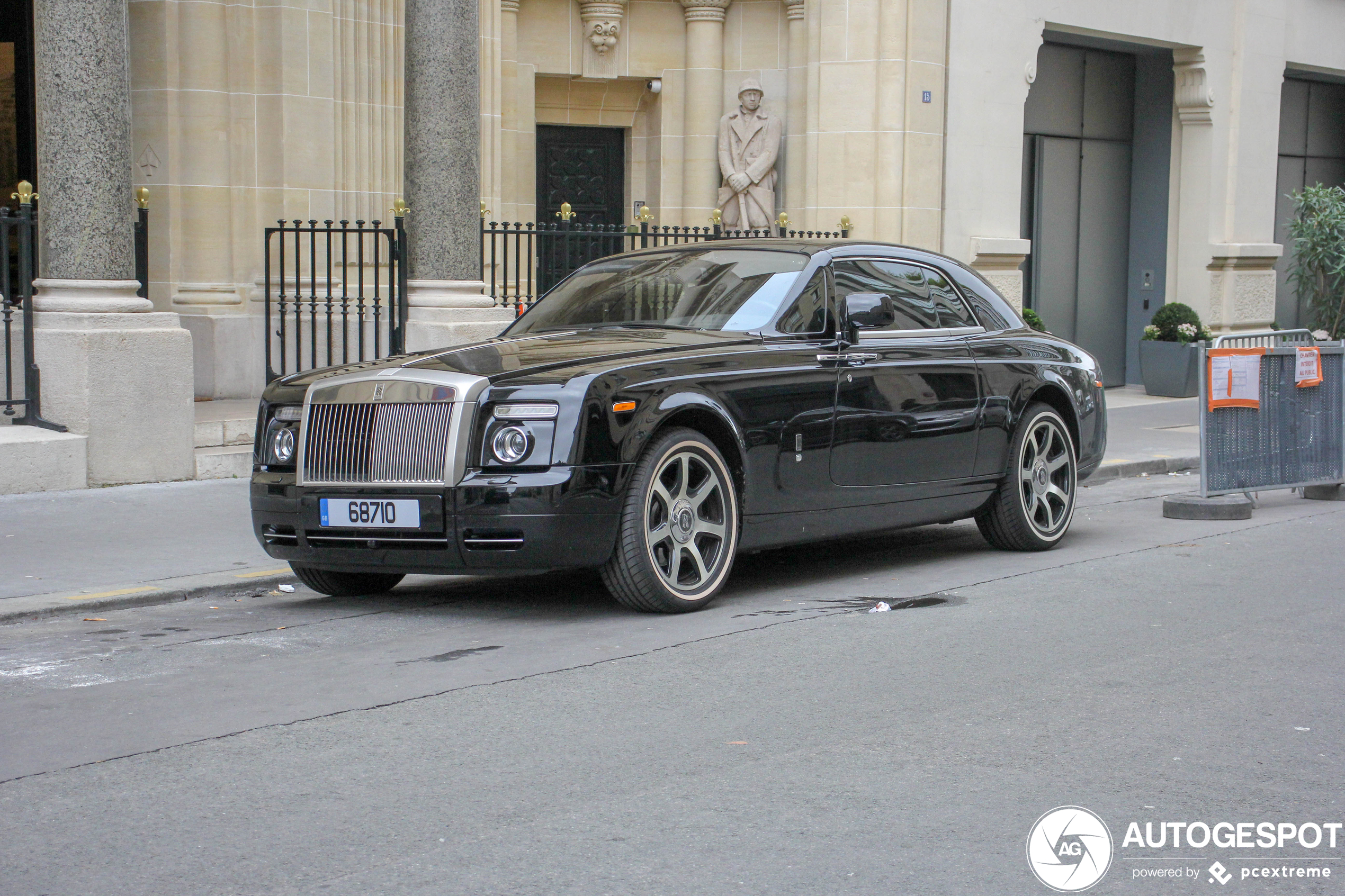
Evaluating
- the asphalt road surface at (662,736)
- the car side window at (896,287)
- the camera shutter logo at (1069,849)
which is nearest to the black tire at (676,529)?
the asphalt road surface at (662,736)

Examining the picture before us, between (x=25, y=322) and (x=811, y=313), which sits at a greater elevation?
(x=811, y=313)

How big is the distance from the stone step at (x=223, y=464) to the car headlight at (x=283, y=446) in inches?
164

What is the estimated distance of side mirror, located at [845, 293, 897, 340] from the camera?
25.4 feet

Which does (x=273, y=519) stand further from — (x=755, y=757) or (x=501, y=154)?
(x=501, y=154)

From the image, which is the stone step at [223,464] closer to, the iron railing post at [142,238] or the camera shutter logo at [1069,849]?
the iron railing post at [142,238]

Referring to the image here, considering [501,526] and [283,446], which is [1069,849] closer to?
[501,526]

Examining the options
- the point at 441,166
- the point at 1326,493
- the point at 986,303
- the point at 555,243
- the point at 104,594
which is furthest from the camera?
the point at 555,243

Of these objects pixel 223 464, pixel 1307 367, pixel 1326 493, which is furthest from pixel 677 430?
pixel 1326 493

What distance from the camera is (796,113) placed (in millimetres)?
18922

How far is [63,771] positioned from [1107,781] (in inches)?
120

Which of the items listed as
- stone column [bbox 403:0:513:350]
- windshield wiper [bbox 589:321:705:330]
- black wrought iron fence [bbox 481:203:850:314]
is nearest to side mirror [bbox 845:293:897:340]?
windshield wiper [bbox 589:321:705:330]

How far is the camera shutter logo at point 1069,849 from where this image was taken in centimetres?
392

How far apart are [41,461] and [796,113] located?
36.1 ft

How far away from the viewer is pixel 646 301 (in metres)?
8.09
